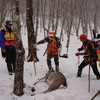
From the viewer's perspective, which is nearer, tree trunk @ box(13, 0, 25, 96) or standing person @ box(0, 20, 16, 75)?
tree trunk @ box(13, 0, 25, 96)

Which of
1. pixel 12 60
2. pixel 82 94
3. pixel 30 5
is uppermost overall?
pixel 30 5

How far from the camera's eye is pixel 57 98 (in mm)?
6125

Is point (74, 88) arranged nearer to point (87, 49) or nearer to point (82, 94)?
point (82, 94)

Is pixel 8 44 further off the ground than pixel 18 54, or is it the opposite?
pixel 8 44

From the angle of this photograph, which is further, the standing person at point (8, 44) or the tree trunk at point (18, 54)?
Result: the standing person at point (8, 44)

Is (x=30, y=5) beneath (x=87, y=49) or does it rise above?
above

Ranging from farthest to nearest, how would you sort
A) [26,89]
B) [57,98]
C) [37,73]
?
[37,73] < [26,89] < [57,98]

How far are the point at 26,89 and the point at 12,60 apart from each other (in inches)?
75.1

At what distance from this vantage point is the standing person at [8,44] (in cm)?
780

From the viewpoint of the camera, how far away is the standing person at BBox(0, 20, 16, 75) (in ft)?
25.6

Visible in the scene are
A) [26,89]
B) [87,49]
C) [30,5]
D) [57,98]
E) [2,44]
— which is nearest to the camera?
[57,98]

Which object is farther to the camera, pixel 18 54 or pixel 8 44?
pixel 8 44

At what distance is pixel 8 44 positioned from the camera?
798cm

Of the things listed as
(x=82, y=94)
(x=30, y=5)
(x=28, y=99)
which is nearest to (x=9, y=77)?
(x=28, y=99)
